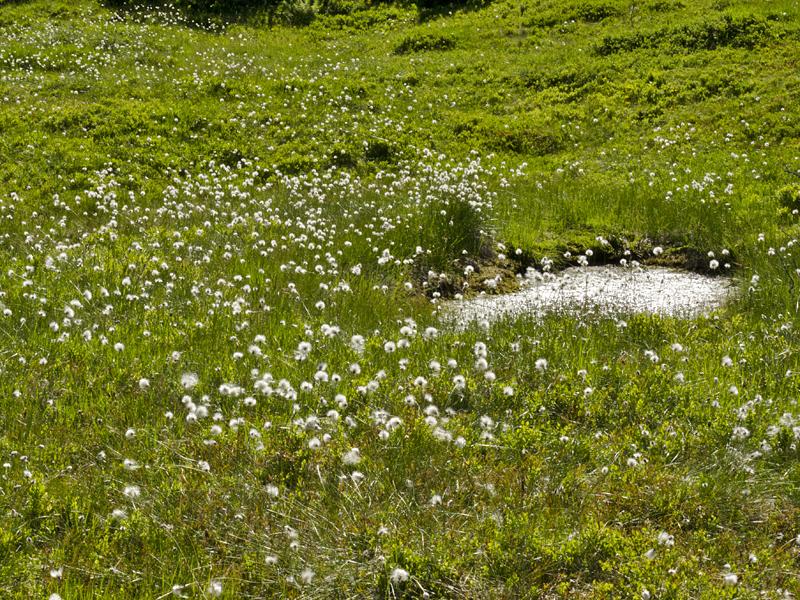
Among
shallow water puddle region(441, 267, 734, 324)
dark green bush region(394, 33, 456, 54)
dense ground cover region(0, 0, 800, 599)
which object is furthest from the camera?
dark green bush region(394, 33, 456, 54)

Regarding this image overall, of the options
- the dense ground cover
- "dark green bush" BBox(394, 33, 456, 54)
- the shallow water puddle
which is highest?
"dark green bush" BBox(394, 33, 456, 54)

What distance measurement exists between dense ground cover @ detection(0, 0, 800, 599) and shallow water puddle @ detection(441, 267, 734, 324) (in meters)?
0.45

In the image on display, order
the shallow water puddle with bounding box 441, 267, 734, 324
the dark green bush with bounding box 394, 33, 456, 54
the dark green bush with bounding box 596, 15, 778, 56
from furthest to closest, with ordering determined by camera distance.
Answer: the dark green bush with bounding box 394, 33, 456, 54 → the dark green bush with bounding box 596, 15, 778, 56 → the shallow water puddle with bounding box 441, 267, 734, 324

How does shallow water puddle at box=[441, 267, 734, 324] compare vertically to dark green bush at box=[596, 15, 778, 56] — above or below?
below

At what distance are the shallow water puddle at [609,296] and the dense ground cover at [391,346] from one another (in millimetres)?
448

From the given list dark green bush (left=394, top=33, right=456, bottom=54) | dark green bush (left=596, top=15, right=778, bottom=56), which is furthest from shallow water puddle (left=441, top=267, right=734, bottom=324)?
dark green bush (left=394, top=33, right=456, bottom=54)

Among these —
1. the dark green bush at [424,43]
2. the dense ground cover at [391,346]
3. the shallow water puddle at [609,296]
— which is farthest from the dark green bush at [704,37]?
the shallow water puddle at [609,296]

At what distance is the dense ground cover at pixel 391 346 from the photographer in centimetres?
423

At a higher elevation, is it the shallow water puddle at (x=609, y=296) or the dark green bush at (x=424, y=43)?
the dark green bush at (x=424, y=43)

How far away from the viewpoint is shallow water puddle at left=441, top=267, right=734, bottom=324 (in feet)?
28.1

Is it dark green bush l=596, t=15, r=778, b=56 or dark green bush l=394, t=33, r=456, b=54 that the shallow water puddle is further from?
dark green bush l=394, t=33, r=456, b=54

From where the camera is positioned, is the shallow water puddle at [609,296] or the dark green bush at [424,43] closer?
the shallow water puddle at [609,296]

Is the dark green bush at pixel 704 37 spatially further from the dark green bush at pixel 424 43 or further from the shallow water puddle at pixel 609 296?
the shallow water puddle at pixel 609 296

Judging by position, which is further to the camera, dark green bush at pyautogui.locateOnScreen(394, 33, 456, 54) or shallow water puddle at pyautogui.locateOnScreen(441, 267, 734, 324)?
dark green bush at pyautogui.locateOnScreen(394, 33, 456, 54)
